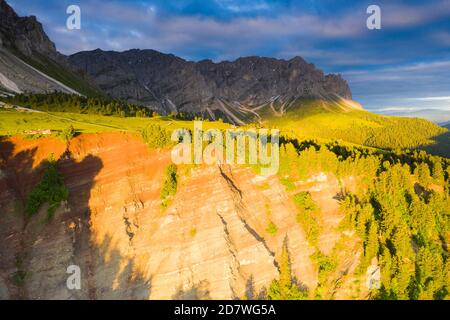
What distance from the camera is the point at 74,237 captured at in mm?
62875

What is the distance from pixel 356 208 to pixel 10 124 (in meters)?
88.7

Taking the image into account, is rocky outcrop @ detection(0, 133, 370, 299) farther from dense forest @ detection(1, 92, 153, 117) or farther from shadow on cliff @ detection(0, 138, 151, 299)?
dense forest @ detection(1, 92, 153, 117)

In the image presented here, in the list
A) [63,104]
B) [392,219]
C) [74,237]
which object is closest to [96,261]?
[74,237]

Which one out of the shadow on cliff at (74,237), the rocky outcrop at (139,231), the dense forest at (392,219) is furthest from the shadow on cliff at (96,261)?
the dense forest at (392,219)

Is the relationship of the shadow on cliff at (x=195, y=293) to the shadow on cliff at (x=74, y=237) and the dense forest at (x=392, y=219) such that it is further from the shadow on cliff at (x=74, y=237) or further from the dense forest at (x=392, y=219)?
the dense forest at (x=392, y=219)

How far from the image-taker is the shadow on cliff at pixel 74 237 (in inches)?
2267

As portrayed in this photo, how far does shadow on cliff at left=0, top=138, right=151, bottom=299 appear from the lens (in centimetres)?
5759

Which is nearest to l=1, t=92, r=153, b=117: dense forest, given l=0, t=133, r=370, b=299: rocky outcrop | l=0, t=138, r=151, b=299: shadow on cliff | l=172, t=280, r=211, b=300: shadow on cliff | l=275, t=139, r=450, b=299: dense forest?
l=0, t=133, r=370, b=299: rocky outcrop

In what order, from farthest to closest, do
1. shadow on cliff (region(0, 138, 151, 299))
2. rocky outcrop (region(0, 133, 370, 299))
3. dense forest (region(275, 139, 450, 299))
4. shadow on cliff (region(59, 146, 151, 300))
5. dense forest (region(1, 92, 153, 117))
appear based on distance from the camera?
dense forest (region(1, 92, 153, 117)) → dense forest (region(275, 139, 450, 299)) → rocky outcrop (region(0, 133, 370, 299)) → shadow on cliff (region(59, 146, 151, 300)) → shadow on cliff (region(0, 138, 151, 299))

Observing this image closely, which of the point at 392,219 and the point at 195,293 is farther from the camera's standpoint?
the point at 392,219

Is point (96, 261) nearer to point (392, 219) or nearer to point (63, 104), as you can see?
point (392, 219)

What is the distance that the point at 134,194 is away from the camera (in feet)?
239
